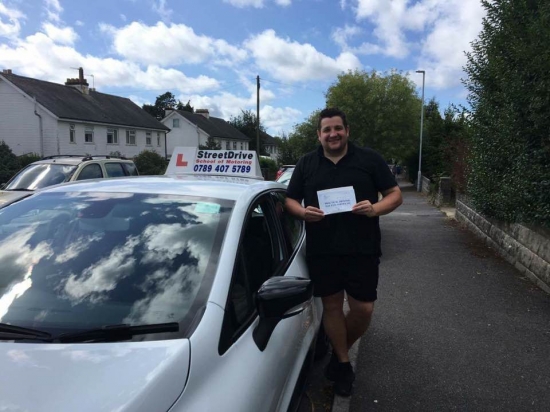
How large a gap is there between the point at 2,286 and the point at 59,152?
102ft

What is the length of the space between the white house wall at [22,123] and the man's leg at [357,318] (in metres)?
30.7

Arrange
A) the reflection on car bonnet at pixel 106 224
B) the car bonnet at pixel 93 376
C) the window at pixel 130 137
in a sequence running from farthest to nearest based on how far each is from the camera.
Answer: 1. the window at pixel 130 137
2. the reflection on car bonnet at pixel 106 224
3. the car bonnet at pixel 93 376

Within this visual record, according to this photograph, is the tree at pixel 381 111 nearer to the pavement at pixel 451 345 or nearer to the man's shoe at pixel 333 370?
the pavement at pixel 451 345

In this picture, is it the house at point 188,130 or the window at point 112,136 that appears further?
the house at point 188,130

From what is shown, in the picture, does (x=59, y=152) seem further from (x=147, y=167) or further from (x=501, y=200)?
(x=501, y=200)

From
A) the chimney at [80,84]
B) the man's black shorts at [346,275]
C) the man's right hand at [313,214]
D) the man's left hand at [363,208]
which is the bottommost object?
the man's black shorts at [346,275]

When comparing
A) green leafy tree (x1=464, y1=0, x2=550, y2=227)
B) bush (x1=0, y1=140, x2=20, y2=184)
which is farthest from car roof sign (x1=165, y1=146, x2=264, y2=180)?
bush (x1=0, y1=140, x2=20, y2=184)

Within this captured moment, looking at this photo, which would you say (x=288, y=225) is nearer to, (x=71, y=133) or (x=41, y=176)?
(x=41, y=176)

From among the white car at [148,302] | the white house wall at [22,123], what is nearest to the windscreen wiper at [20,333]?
the white car at [148,302]

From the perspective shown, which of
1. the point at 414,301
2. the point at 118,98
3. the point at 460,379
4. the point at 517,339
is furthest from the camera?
the point at 118,98

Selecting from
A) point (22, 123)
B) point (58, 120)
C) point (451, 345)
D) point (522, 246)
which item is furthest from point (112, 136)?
point (451, 345)

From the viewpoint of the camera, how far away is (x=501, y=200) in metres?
7.39

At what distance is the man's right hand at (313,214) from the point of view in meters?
3.02

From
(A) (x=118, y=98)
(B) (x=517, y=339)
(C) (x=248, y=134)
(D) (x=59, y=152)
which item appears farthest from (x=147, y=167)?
(C) (x=248, y=134)
